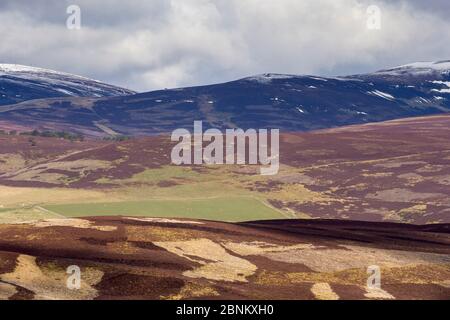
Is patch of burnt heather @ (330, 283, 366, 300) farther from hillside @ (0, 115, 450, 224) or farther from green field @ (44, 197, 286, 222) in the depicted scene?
hillside @ (0, 115, 450, 224)

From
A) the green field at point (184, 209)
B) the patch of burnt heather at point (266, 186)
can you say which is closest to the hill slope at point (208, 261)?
the green field at point (184, 209)

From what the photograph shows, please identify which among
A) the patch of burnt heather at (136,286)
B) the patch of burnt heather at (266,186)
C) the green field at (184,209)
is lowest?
the patch of burnt heather at (136,286)

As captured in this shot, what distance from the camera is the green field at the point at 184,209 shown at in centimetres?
12825

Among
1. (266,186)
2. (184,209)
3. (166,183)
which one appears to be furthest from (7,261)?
(166,183)

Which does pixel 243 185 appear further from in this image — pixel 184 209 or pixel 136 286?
pixel 136 286

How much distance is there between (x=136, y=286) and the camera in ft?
162

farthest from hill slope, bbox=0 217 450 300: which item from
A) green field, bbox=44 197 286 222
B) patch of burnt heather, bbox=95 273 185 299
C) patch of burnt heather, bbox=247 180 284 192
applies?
patch of burnt heather, bbox=247 180 284 192

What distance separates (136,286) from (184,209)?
84.5 meters

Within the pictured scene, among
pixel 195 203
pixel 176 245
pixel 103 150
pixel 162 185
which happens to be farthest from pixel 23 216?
pixel 103 150

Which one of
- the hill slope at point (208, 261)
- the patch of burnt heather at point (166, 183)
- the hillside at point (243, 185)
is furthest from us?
the patch of burnt heather at point (166, 183)

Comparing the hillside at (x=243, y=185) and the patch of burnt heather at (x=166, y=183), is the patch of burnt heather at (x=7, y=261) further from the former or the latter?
the patch of burnt heather at (x=166, y=183)

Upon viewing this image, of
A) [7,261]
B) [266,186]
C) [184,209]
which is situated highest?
[266,186]

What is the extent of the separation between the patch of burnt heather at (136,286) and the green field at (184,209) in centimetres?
7409
